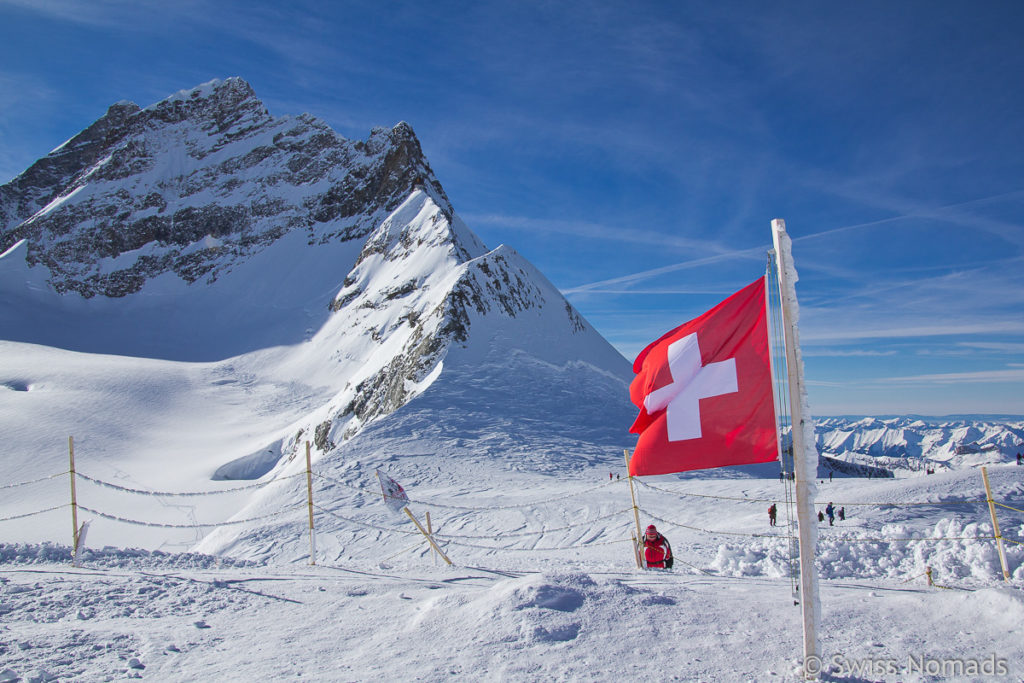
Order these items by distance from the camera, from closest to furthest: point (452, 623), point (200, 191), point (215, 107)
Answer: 1. point (452, 623)
2. point (200, 191)
3. point (215, 107)

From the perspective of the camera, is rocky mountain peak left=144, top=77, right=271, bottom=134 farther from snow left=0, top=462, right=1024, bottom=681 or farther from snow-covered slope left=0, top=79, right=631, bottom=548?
snow left=0, top=462, right=1024, bottom=681

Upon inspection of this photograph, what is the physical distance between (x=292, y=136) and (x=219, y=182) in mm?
13781

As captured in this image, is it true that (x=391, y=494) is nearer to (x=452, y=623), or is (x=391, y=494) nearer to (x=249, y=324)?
(x=452, y=623)

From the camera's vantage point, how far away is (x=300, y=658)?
5.00 meters

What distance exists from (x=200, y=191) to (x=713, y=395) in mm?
101624

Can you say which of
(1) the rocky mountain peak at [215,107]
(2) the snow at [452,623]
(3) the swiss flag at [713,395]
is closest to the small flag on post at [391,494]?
(2) the snow at [452,623]

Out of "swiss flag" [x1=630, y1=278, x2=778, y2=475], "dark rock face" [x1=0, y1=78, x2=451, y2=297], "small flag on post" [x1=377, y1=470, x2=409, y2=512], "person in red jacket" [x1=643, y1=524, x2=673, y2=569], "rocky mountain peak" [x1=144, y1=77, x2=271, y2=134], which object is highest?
"rocky mountain peak" [x1=144, y1=77, x2=271, y2=134]

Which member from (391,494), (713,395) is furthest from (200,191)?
(713,395)

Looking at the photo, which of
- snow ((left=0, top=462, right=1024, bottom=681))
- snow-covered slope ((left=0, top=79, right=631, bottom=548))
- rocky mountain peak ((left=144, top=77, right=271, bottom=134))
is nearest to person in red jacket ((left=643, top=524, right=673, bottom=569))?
snow ((left=0, top=462, right=1024, bottom=681))

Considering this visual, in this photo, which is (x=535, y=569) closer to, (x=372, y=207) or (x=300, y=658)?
(x=300, y=658)

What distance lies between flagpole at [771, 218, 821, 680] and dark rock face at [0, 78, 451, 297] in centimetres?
7648

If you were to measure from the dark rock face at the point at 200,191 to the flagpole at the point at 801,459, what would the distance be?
7648cm

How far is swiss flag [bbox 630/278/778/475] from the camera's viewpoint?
4938 mm

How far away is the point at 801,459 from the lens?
4465 millimetres
